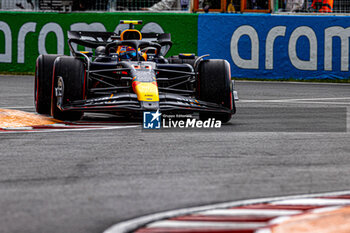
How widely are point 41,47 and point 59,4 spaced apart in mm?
1356

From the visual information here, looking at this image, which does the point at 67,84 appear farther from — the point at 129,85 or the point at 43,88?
the point at 43,88

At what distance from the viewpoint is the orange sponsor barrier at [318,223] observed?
3949mm

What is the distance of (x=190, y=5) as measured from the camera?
19.6 meters

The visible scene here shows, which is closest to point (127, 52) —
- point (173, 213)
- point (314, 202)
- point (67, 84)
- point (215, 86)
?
point (67, 84)

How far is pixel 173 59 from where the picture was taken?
1203 cm

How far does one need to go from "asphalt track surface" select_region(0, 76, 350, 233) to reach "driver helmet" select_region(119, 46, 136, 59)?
210cm

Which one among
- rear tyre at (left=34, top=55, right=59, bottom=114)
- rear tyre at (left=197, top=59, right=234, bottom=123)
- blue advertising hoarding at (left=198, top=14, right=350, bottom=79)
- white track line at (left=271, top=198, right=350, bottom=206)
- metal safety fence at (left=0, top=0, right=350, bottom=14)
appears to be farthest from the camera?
metal safety fence at (left=0, top=0, right=350, bottom=14)

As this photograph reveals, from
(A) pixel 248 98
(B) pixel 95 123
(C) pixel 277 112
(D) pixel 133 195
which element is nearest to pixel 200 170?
(D) pixel 133 195

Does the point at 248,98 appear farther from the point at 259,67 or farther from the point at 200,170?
the point at 200,170

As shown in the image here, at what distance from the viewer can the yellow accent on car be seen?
30.0 feet

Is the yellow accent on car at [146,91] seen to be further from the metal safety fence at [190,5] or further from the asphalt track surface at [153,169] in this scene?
the metal safety fence at [190,5]

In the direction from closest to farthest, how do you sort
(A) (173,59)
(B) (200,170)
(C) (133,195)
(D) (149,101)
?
(C) (133,195), (B) (200,170), (D) (149,101), (A) (173,59)

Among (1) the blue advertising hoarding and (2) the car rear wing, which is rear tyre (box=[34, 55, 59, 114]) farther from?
(1) the blue advertising hoarding

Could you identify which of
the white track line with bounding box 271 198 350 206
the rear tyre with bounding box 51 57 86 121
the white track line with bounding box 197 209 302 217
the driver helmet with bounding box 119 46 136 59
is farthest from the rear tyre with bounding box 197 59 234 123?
the white track line with bounding box 197 209 302 217
